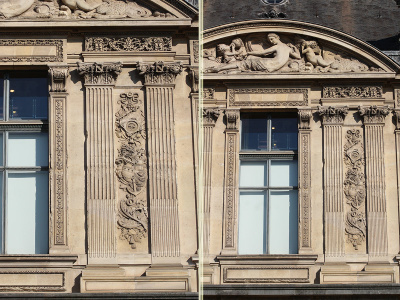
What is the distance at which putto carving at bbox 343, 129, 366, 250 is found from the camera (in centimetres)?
4966

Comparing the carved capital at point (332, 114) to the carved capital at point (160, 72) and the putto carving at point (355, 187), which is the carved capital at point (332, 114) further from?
the carved capital at point (160, 72)

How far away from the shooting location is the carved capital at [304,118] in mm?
50156

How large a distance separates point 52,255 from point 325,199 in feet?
20.0

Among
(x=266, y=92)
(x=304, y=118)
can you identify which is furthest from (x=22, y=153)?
(x=304, y=118)

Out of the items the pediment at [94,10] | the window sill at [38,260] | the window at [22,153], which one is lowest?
the window sill at [38,260]

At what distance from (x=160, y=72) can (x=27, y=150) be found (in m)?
2.71

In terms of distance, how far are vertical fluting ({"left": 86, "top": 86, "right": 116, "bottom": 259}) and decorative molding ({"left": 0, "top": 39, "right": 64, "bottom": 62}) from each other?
829 mm

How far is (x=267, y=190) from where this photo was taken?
50094mm

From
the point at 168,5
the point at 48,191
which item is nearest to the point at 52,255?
the point at 48,191

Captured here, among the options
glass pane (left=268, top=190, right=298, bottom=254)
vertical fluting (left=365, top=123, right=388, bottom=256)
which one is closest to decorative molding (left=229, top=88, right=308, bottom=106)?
vertical fluting (left=365, top=123, right=388, bottom=256)

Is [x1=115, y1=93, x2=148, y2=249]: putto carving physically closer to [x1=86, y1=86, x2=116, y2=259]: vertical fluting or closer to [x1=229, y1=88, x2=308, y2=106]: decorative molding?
[x1=86, y1=86, x2=116, y2=259]: vertical fluting

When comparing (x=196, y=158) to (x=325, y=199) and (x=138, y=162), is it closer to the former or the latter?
(x=138, y=162)

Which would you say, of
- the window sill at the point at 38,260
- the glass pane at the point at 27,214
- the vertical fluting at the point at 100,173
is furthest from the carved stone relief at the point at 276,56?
the window sill at the point at 38,260

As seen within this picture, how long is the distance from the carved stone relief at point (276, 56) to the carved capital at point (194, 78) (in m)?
3.33
